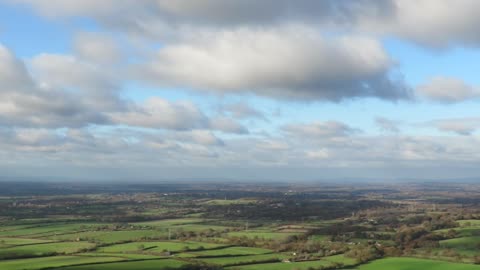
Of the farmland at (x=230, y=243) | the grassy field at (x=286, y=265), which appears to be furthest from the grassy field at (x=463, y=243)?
the grassy field at (x=286, y=265)

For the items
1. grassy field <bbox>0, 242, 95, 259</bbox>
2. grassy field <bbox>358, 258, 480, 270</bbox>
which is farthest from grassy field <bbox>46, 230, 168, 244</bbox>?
grassy field <bbox>358, 258, 480, 270</bbox>

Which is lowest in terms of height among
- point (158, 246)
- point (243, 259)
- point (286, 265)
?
point (286, 265)

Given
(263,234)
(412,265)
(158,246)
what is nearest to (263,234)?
(263,234)

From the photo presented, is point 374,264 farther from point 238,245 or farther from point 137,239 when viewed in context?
point 137,239

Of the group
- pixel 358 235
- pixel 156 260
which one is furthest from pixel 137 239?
pixel 358 235

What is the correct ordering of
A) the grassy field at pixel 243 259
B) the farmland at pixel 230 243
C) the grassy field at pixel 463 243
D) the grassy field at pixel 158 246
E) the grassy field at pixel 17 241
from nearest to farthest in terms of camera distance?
1. the farmland at pixel 230 243
2. the grassy field at pixel 243 259
3. the grassy field at pixel 158 246
4. the grassy field at pixel 463 243
5. the grassy field at pixel 17 241

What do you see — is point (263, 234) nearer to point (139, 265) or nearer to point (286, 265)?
point (286, 265)

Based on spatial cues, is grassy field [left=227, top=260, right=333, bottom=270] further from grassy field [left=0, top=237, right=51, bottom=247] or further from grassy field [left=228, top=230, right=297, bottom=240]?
grassy field [left=0, top=237, right=51, bottom=247]

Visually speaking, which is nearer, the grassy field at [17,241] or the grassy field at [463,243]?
the grassy field at [463,243]

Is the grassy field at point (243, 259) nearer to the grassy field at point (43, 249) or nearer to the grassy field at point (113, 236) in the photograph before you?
the grassy field at point (43, 249)
